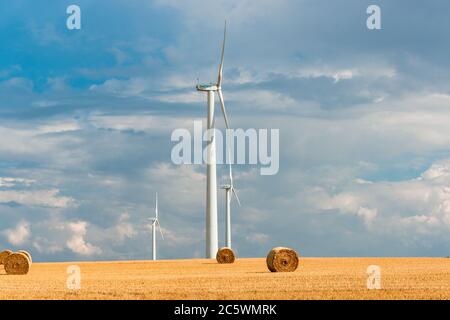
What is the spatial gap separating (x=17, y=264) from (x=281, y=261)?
63.6 feet

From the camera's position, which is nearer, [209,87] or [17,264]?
[17,264]

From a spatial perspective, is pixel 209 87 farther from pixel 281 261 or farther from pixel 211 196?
pixel 281 261

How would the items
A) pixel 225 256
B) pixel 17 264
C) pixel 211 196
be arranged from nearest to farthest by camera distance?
pixel 17 264 → pixel 225 256 → pixel 211 196

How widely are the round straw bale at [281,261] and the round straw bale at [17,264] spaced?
18.1 m

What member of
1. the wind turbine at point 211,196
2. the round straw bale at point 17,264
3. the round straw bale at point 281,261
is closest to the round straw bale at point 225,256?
the wind turbine at point 211,196

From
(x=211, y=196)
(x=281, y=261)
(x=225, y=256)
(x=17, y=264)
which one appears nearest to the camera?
(x=281, y=261)

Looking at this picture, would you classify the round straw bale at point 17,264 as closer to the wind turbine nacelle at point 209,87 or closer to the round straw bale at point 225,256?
the round straw bale at point 225,256

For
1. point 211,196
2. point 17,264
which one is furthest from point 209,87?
point 17,264

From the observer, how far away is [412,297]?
89.1 feet

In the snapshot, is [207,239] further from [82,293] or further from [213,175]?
[82,293]

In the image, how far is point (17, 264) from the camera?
53.2m
